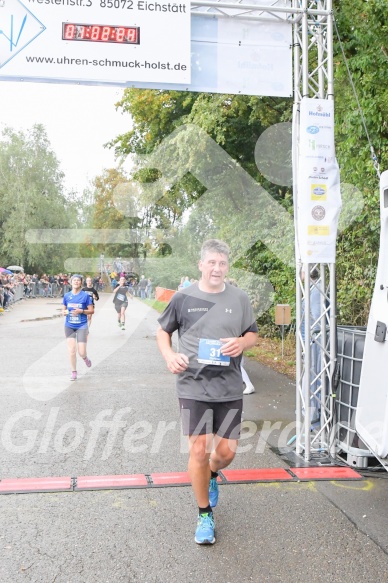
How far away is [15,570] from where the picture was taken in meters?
3.69

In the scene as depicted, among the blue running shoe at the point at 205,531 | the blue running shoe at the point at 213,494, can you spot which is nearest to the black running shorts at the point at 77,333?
the blue running shoe at the point at 213,494

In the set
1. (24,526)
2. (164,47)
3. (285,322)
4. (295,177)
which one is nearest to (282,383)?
(285,322)

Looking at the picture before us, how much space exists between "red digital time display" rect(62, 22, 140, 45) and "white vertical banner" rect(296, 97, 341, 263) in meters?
1.84

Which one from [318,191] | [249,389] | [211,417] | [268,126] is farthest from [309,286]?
[268,126]

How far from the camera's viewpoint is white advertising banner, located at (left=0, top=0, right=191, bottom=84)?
6023mm

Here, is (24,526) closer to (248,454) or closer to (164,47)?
(248,454)

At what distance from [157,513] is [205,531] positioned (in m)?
0.64

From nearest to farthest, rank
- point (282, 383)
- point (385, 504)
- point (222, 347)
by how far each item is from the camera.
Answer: point (222, 347)
point (385, 504)
point (282, 383)

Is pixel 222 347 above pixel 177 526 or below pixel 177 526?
above

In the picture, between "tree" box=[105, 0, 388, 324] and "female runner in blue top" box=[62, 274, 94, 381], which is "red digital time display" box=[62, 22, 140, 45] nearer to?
"tree" box=[105, 0, 388, 324]

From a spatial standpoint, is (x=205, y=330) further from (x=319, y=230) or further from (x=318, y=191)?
(x=318, y=191)

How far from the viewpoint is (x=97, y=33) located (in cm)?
609

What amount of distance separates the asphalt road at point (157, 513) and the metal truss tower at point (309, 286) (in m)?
0.53

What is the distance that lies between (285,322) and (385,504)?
7.39 metres
